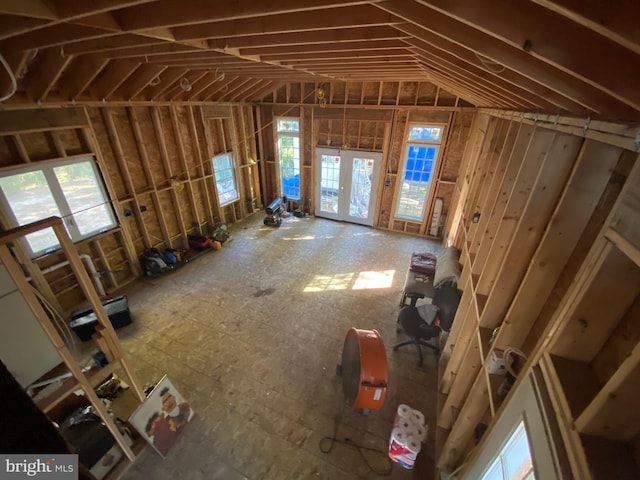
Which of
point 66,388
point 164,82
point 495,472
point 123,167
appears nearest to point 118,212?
point 123,167

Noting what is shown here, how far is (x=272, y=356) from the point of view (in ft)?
13.0

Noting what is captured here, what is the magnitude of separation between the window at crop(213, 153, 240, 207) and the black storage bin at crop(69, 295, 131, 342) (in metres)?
3.74

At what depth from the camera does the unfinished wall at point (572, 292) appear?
37.4 inches

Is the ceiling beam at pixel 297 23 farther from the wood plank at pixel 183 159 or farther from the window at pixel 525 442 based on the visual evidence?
the wood plank at pixel 183 159

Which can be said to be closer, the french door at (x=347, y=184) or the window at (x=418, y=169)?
the window at (x=418, y=169)

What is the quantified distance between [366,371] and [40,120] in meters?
5.47

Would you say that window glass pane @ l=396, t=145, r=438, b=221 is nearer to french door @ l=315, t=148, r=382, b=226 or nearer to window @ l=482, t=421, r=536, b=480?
french door @ l=315, t=148, r=382, b=226

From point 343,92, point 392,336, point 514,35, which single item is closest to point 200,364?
point 392,336

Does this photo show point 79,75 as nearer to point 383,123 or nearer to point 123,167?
point 123,167

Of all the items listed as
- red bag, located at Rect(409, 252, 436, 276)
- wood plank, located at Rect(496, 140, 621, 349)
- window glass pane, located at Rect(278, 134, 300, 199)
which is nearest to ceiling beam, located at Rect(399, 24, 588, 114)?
wood plank, located at Rect(496, 140, 621, 349)

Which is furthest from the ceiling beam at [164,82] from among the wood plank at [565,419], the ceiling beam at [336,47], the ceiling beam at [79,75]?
the wood plank at [565,419]

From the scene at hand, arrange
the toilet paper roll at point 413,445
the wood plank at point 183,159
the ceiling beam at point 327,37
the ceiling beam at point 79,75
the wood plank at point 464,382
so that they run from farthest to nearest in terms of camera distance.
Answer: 1. the wood plank at point 183,159
2. the ceiling beam at point 79,75
3. the toilet paper roll at point 413,445
4. the wood plank at point 464,382
5. the ceiling beam at point 327,37

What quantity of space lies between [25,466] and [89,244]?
5.20 metres

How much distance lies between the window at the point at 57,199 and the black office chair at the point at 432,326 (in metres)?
5.44
